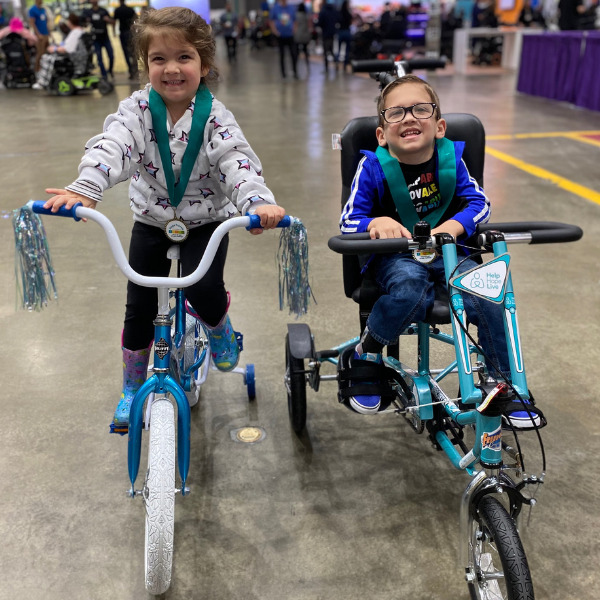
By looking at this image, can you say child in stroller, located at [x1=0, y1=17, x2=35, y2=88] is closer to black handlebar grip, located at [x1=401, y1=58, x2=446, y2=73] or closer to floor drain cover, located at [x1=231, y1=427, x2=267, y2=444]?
black handlebar grip, located at [x1=401, y1=58, x2=446, y2=73]

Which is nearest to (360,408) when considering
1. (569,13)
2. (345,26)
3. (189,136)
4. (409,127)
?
(409,127)

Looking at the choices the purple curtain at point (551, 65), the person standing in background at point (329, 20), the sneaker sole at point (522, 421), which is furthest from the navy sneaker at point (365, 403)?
the person standing in background at point (329, 20)

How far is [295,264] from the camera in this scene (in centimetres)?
211

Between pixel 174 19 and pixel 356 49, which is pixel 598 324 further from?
pixel 356 49

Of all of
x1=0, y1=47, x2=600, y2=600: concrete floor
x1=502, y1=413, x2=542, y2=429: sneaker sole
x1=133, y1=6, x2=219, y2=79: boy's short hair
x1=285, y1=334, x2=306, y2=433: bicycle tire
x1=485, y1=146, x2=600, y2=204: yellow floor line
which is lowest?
x1=0, y1=47, x2=600, y2=600: concrete floor

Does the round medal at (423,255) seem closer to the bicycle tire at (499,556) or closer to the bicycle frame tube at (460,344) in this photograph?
the bicycle frame tube at (460,344)

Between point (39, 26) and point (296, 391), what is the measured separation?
13.7 m

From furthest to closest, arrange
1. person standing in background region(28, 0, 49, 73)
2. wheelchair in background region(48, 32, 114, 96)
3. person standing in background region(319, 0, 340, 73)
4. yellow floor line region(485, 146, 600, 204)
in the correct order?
person standing in background region(319, 0, 340, 73)
person standing in background region(28, 0, 49, 73)
wheelchair in background region(48, 32, 114, 96)
yellow floor line region(485, 146, 600, 204)

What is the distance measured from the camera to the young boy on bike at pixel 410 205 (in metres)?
1.99

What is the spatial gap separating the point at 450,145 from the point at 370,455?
45.9 inches

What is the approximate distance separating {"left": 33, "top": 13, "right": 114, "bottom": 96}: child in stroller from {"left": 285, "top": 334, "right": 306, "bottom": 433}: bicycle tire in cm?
1088

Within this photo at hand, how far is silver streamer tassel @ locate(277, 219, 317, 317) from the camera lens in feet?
6.70

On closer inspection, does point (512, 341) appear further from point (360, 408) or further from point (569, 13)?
point (569, 13)

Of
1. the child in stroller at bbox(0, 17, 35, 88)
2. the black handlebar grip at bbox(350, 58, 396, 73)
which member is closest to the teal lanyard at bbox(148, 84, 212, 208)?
the black handlebar grip at bbox(350, 58, 396, 73)
